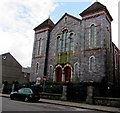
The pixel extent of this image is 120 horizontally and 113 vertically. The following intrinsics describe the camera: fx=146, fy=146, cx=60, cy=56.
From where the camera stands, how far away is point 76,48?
24.3 metres

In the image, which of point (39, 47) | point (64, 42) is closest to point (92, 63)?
point (64, 42)

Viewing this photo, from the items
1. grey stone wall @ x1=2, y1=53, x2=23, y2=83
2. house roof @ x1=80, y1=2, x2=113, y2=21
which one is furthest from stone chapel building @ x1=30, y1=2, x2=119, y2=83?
grey stone wall @ x1=2, y1=53, x2=23, y2=83

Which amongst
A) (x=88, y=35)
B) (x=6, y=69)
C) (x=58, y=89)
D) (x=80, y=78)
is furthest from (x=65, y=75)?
(x=6, y=69)

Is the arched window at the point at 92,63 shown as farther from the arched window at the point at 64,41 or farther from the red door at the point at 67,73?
the arched window at the point at 64,41

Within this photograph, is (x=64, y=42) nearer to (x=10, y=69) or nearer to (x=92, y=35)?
(x=92, y=35)

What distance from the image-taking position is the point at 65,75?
2500 cm

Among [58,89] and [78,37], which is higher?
[78,37]

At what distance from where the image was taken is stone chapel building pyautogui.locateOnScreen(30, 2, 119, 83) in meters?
21.5

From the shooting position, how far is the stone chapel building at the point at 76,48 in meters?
21.5

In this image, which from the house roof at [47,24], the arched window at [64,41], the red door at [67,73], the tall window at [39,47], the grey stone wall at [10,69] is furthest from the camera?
the grey stone wall at [10,69]

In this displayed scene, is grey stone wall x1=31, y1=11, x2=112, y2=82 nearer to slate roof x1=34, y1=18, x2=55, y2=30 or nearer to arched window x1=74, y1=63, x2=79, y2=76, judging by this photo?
arched window x1=74, y1=63, x2=79, y2=76

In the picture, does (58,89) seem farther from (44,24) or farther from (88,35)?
(44,24)

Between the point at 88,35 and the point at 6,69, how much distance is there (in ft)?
98.6

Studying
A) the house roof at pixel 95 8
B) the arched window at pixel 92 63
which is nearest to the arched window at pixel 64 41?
the house roof at pixel 95 8
